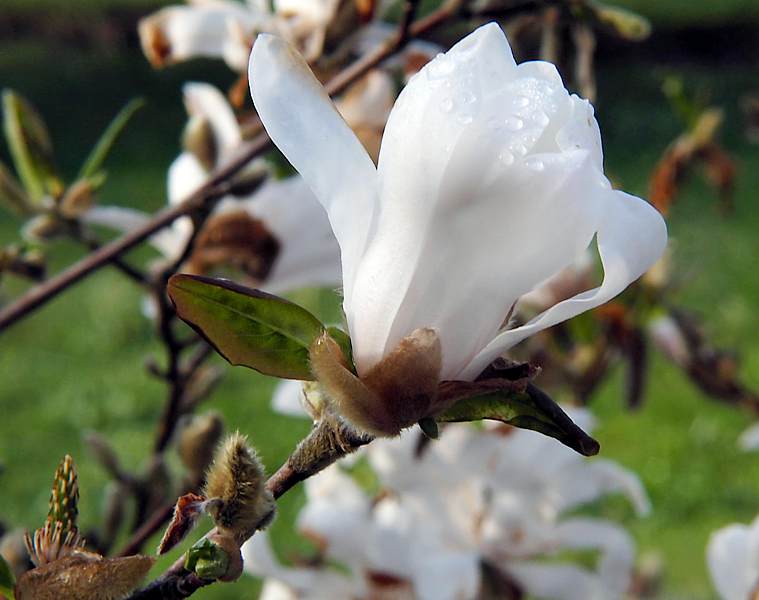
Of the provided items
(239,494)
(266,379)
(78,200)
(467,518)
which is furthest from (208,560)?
(266,379)

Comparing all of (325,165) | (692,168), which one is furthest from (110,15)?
(325,165)

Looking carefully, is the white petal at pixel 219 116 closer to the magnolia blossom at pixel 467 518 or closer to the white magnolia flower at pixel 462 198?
the magnolia blossom at pixel 467 518

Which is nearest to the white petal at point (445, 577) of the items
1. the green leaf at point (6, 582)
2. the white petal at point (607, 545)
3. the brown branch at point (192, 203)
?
the white petal at point (607, 545)

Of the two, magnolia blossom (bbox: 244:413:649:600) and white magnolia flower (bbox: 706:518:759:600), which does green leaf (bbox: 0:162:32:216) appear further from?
white magnolia flower (bbox: 706:518:759:600)

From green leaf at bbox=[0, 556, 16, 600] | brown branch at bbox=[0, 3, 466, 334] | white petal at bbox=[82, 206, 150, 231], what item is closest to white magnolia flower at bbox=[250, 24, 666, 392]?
green leaf at bbox=[0, 556, 16, 600]

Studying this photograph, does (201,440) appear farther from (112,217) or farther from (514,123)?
(514,123)

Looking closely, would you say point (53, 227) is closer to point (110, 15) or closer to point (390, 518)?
point (390, 518)
